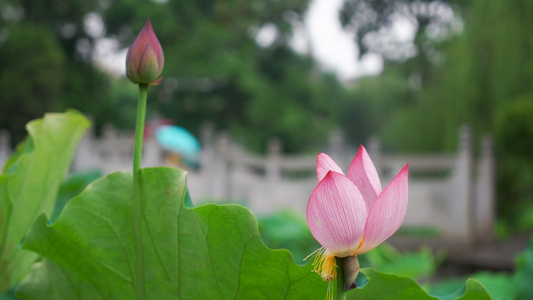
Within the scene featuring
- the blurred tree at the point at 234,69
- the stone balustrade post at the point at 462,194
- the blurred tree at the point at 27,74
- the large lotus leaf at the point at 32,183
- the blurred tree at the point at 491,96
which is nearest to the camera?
the large lotus leaf at the point at 32,183

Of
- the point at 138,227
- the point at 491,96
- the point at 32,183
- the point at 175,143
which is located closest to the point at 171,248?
the point at 138,227

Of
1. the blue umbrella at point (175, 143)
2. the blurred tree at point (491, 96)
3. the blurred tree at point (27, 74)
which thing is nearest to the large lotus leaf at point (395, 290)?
the blurred tree at point (491, 96)

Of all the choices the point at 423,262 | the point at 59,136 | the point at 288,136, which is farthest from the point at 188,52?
the point at 59,136

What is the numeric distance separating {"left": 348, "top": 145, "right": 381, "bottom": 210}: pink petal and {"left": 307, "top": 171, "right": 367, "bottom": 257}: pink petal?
0.08 ft

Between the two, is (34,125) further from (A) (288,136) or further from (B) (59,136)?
(A) (288,136)

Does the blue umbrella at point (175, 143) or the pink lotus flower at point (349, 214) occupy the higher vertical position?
the blue umbrella at point (175, 143)

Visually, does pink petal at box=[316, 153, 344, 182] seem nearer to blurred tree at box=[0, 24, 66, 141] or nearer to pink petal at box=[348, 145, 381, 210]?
pink petal at box=[348, 145, 381, 210]

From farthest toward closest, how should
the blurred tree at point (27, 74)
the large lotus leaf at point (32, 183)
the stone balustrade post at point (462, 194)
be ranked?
the blurred tree at point (27, 74), the stone balustrade post at point (462, 194), the large lotus leaf at point (32, 183)

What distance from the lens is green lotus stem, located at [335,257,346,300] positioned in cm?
22

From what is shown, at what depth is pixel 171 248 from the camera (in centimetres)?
28

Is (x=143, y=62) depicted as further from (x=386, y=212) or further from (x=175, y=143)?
(x=175, y=143)

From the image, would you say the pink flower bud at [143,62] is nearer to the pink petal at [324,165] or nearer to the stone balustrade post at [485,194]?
the pink petal at [324,165]

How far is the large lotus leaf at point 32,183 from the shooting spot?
376mm

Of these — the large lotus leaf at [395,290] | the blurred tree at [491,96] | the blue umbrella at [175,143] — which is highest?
the blurred tree at [491,96]
